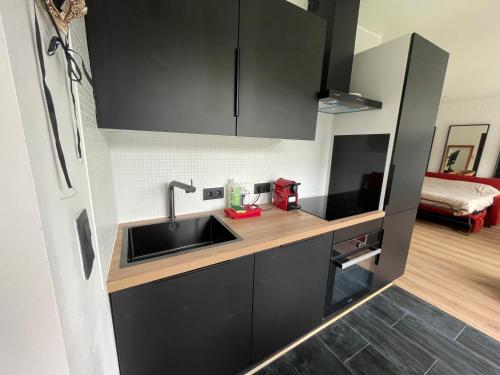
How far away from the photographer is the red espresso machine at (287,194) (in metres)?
1.54

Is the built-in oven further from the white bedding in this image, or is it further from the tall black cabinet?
the white bedding

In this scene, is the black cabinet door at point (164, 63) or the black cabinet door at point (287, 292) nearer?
the black cabinet door at point (164, 63)

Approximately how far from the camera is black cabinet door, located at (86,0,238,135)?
768 mm

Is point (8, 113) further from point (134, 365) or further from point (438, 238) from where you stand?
point (438, 238)

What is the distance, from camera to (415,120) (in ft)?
5.23

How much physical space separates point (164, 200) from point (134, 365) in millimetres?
807

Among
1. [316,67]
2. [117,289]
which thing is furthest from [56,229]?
[316,67]

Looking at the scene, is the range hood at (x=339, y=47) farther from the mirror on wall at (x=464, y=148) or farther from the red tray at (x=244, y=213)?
the mirror on wall at (x=464, y=148)

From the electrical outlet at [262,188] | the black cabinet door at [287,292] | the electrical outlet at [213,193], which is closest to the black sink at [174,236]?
the electrical outlet at [213,193]

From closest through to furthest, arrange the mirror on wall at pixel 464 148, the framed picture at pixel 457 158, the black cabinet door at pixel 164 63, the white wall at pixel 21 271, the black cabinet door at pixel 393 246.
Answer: the white wall at pixel 21 271 → the black cabinet door at pixel 164 63 → the black cabinet door at pixel 393 246 → the mirror on wall at pixel 464 148 → the framed picture at pixel 457 158

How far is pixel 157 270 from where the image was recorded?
0.79 meters

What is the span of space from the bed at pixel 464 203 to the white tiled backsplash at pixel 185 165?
130 inches

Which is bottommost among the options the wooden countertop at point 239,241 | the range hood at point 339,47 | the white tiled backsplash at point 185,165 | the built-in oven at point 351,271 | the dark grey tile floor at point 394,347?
the dark grey tile floor at point 394,347

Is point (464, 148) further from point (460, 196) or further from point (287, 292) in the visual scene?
point (287, 292)
